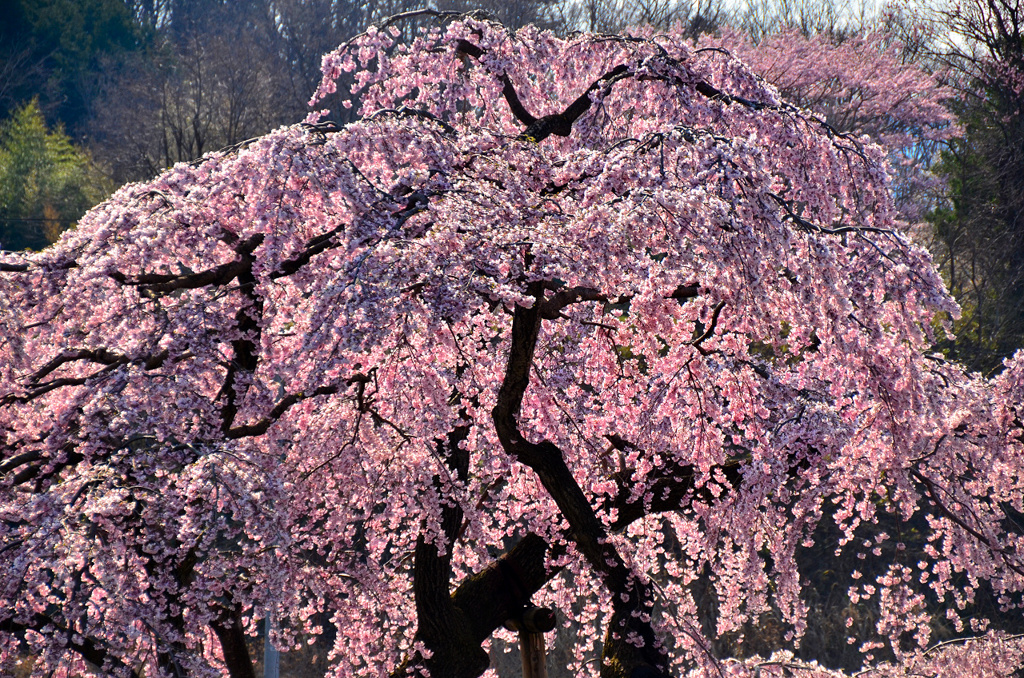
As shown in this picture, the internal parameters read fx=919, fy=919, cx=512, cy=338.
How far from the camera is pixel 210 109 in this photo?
78.8 ft

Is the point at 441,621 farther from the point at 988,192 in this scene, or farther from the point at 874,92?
the point at 874,92

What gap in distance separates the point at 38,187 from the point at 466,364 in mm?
19848

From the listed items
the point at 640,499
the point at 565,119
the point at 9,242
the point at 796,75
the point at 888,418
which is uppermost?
the point at 796,75

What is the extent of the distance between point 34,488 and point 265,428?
56.9 inches

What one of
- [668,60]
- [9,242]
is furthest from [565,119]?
[9,242]

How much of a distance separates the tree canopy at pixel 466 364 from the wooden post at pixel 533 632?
0.83 ft

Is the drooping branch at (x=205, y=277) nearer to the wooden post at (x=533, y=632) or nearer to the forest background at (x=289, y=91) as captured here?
the wooden post at (x=533, y=632)

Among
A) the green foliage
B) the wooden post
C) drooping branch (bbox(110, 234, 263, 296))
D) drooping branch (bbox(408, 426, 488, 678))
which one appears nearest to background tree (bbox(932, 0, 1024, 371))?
the wooden post

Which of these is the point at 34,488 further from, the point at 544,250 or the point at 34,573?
the point at 544,250

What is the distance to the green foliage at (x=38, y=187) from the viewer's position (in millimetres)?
21859

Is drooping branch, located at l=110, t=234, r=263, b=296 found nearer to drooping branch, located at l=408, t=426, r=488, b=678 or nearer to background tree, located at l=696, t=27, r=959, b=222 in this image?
drooping branch, located at l=408, t=426, r=488, b=678

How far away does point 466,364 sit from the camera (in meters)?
6.58

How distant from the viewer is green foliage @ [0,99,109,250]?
21859mm

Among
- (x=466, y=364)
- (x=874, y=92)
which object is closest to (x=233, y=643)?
A: (x=466, y=364)
